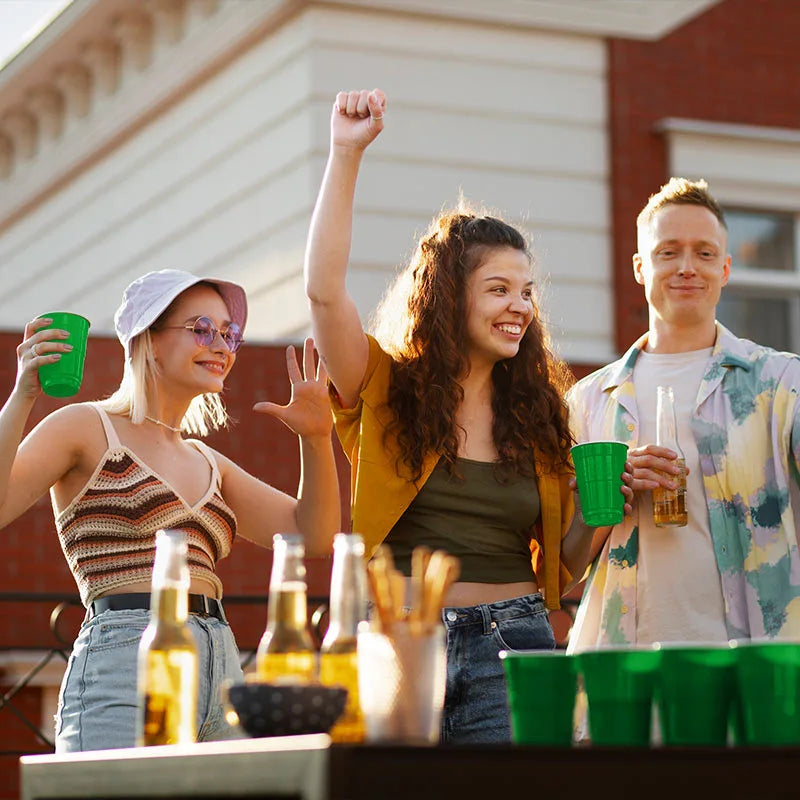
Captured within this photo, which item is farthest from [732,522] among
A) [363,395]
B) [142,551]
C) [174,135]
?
[174,135]

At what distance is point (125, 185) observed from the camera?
31.7 feet

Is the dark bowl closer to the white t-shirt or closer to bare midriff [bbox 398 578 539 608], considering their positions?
bare midriff [bbox 398 578 539 608]

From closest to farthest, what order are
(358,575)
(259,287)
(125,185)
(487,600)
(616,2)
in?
(358,575), (487,600), (259,287), (616,2), (125,185)

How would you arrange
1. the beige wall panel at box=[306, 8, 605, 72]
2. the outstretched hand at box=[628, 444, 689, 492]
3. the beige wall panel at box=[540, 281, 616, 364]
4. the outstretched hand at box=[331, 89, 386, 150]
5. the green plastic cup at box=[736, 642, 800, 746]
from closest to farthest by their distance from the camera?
the green plastic cup at box=[736, 642, 800, 746] → the outstretched hand at box=[331, 89, 386, 150] → the outstretched hand at box=[628, 444, 689, 492] → the beige wall panel at box=[306, 8, 605, 72] → the beige wall panel at box=[540, 281, 616, 364]

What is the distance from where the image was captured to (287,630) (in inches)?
77.4

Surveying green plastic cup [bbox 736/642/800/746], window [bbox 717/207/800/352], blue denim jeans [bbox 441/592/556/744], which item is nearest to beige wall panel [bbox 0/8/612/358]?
window [bbox 717/207/800/352]

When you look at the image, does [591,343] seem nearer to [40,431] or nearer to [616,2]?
[616,2]

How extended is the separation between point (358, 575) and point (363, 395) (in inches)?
48.5

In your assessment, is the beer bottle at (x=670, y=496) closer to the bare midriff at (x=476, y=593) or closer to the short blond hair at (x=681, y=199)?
the bare midriff at (x=476, y=593)

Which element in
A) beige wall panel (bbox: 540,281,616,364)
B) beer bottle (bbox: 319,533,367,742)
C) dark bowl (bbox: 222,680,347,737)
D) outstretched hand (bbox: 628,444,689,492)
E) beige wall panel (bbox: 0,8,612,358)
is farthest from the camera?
beige wall panel (bbox: 540,281,616,364)

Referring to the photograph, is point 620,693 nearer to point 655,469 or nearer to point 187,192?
point 655,469

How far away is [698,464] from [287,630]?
1.53 meters

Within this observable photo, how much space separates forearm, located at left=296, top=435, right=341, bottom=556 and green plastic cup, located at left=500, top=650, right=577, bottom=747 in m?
1.43

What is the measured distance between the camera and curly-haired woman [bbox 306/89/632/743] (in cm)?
301
